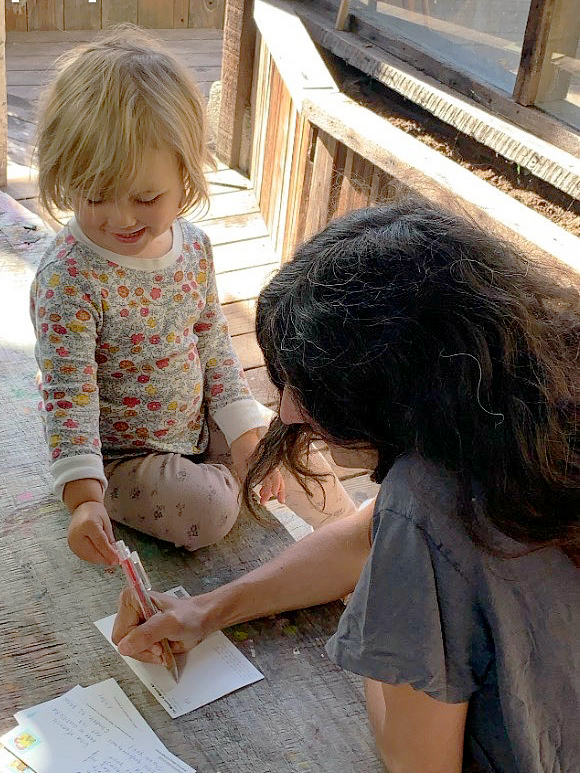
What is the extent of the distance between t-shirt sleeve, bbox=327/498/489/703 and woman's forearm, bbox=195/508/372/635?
1.49ft

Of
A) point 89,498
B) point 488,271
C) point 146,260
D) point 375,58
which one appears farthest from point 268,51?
point 488,271

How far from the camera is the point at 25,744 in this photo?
1331 millimetres

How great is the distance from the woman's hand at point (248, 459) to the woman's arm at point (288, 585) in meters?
0.21

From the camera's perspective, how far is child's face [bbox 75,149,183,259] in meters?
1.57

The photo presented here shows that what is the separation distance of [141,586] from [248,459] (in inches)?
16.9

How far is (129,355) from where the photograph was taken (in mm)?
1724

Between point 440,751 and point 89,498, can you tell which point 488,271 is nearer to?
point 440,751

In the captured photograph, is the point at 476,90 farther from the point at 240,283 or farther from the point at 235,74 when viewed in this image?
the point at 235,74

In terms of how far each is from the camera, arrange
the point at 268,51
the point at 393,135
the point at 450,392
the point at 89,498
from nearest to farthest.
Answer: the point at 450,392 → the point at 89,498 → the point at 393,135 → the point at 268,51

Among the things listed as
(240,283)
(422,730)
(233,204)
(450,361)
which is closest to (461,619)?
(422,730)

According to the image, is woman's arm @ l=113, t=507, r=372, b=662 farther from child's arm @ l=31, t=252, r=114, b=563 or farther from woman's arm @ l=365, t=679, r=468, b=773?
woman's arm @ l=365, t=679, r=468, b=773

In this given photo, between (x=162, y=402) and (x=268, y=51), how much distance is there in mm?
2244

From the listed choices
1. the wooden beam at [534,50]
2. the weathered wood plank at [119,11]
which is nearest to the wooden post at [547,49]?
the wooden beam at [534,50]

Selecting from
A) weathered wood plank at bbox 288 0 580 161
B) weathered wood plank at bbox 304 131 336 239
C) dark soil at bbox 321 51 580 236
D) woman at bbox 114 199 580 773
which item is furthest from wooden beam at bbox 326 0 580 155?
woman at bbox 114 199 580 773
